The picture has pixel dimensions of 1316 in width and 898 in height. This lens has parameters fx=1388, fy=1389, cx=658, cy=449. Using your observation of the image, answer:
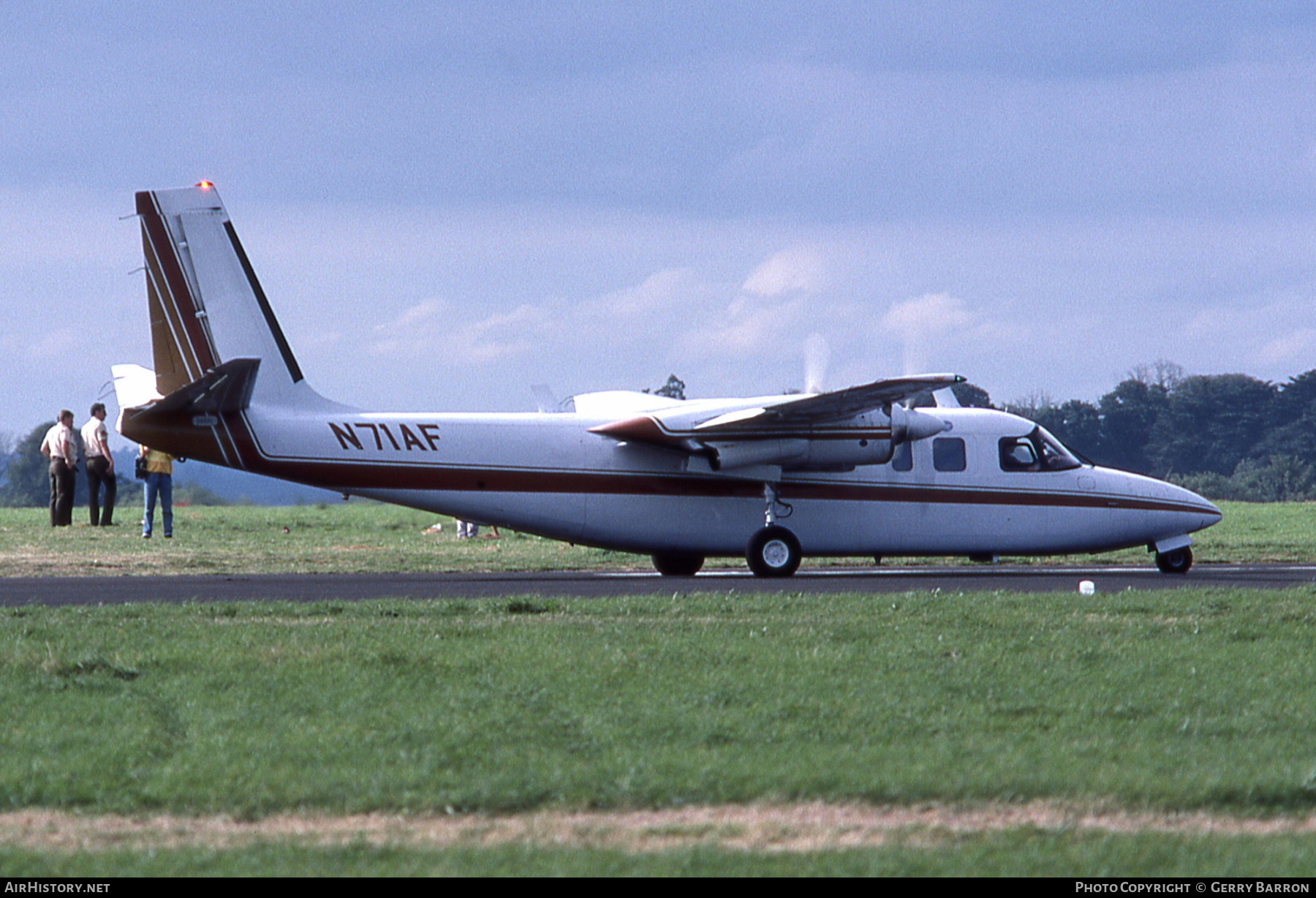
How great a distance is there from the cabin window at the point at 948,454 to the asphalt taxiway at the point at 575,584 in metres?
1.59

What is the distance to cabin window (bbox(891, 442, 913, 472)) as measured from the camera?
68.6ft

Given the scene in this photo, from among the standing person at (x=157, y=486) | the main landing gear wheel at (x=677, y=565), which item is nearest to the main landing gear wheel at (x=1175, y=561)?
the main landing gear wheel at (x=677, y=565)

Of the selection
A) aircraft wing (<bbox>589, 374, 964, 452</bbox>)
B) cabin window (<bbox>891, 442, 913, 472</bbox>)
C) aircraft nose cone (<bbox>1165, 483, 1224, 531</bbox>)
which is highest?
aircraft wing (<bbox>589, 374, 964, 452</bbox>)

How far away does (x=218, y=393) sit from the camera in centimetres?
1830

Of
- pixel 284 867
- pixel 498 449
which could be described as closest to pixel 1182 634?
pixel 284 867

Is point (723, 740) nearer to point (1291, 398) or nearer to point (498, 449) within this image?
point (498, 449)

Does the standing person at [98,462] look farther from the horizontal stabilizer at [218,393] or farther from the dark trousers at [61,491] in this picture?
the horizontal stabilizer at [218,393]

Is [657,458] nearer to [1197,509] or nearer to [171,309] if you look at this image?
[171,309]

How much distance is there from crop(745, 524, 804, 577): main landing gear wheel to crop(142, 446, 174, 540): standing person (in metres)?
11.6

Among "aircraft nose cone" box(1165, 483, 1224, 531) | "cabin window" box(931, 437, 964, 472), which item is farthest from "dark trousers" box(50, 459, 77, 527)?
"aircraft nose cone" box(1165, 483, 1224, 531)

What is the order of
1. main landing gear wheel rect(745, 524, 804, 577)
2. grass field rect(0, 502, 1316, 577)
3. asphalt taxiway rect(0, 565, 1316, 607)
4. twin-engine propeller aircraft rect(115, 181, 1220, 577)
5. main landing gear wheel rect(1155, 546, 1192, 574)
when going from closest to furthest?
1. asphalt taxiway rect(0, 565, 1316, 607)
2. twin-engine propeller aircraft rect(115, 181, 1220, 577)
3. main landing gear wheel rect(745, 524, 804, 577)
4. main landing gear wheel rect(1155, 546, 1192, 574)
5. grass field rect(0, 502, 1316, 577)

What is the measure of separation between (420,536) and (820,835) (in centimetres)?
2494

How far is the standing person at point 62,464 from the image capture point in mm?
29438

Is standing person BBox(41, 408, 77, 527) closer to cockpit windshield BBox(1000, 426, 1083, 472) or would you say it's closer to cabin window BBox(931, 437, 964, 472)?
cabin window BBox(931, 437, 964, 472)
